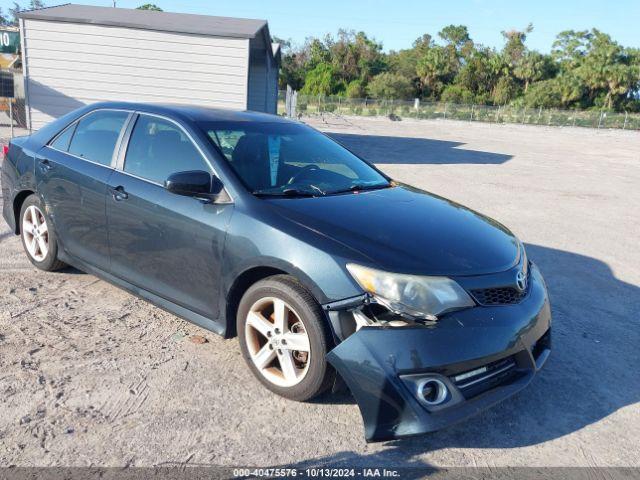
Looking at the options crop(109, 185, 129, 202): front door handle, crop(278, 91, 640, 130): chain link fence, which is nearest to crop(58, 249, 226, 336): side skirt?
crop(109, 185, 129, 202): front door handle

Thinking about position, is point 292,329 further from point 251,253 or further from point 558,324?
point 558,324

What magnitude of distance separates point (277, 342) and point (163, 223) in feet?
3.78

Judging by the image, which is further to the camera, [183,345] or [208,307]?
[183,345]

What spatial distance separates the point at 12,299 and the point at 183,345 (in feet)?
5.26

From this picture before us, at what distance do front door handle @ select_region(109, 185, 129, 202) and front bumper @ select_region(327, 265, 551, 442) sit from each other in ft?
6.57

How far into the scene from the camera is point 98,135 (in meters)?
4.30

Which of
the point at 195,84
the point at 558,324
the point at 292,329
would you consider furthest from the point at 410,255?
the point at 195,84

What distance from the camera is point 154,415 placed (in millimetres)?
2883

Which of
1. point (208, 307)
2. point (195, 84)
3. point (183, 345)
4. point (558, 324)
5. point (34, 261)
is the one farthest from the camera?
point (195, 84)

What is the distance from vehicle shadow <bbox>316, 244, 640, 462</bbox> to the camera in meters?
2.86

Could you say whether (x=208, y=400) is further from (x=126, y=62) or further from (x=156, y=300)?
(x=126, y=62)

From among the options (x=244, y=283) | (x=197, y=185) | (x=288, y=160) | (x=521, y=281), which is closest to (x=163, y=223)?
(x=197, y=185)

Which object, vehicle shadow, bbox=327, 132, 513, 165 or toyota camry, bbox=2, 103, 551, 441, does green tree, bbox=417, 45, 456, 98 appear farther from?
toyota camry, bbox=2, 103, 551, 441

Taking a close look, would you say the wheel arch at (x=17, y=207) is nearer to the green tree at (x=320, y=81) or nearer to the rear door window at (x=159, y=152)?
the rear door window at (x=159, y=152)
